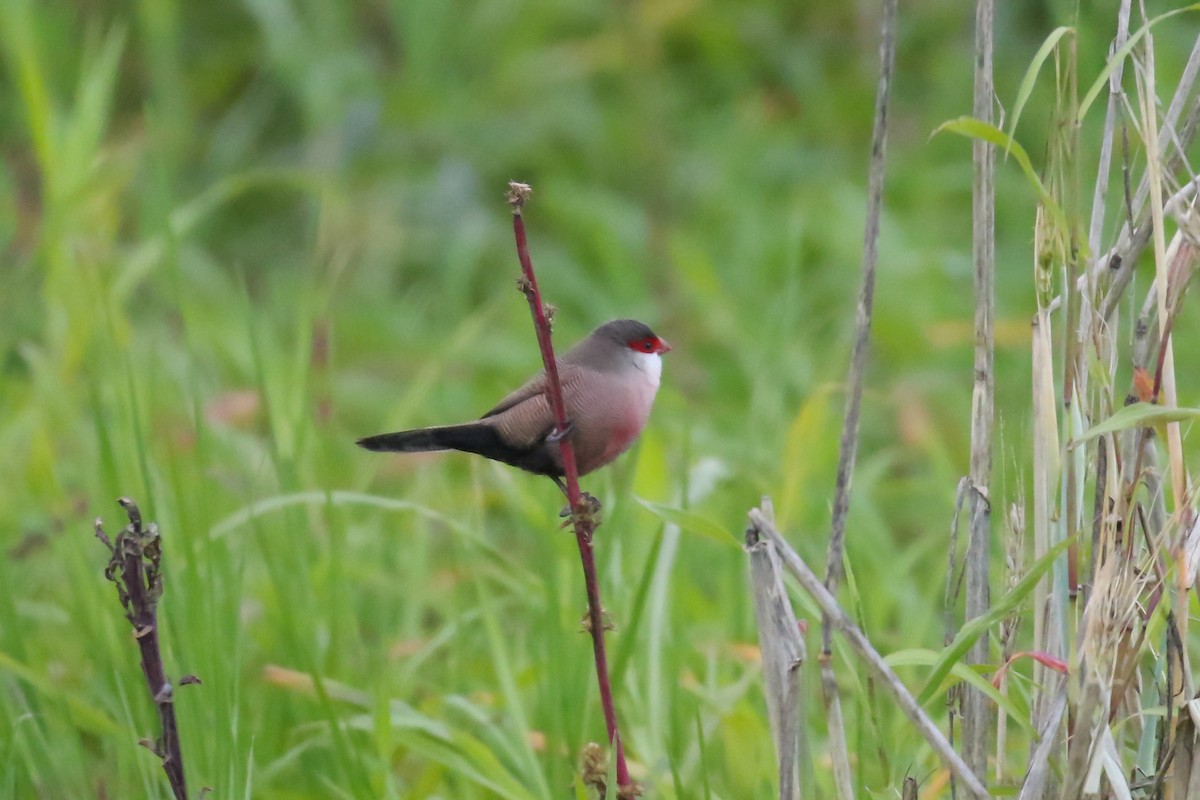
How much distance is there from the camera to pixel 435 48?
5242mm

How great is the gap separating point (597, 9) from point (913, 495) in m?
2.93

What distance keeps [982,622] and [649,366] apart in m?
0.55

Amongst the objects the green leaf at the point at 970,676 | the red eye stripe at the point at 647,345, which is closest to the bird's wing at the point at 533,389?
the red eye stripe at the point at 647,345

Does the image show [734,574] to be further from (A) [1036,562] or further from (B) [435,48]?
(B) [435,48]

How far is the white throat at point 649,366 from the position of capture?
1.74 metres

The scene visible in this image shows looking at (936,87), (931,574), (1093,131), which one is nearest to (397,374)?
(931,574)

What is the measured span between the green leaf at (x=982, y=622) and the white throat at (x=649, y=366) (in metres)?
0.50

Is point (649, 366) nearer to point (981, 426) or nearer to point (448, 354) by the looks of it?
point (981, 426)

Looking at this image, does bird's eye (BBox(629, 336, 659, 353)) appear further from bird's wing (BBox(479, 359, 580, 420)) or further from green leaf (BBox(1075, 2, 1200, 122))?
green leaf (BBox(1075, 2, 1200, 122))

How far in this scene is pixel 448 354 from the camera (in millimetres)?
3082

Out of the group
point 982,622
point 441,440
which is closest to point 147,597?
point 441,440

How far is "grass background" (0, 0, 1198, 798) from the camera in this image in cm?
206

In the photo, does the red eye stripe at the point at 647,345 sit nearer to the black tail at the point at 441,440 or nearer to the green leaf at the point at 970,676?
the black tail at the point at 441,440

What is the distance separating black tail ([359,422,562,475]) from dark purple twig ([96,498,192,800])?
279mm
